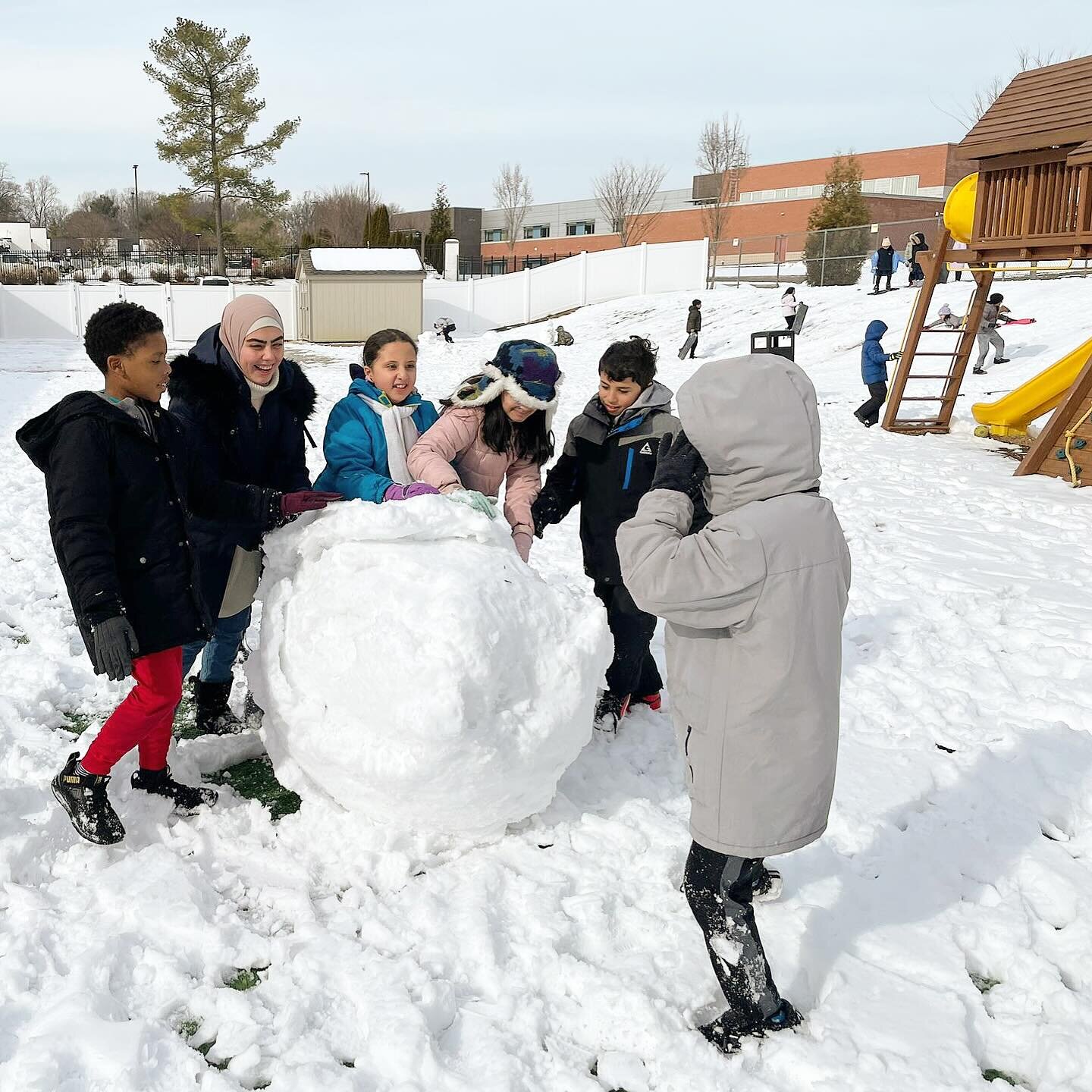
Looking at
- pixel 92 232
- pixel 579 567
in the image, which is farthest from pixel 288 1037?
pixel 92 232

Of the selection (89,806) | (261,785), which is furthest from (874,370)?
(89,806)

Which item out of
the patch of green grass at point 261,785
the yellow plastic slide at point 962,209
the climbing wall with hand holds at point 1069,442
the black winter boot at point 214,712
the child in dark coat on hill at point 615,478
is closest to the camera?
the patch of green grass at point 261,785

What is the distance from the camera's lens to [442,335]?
28.5m

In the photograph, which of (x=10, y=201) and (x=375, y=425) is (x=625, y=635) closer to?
(x=375, y=425)

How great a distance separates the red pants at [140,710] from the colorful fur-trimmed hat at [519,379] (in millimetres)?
1411

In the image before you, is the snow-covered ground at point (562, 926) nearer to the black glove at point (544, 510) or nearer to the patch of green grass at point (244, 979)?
the patch of green grass at point (244, 979)

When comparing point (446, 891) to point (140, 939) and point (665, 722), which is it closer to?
point (140, 939)

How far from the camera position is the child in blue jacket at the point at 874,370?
12906mm

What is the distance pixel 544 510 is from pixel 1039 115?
8.85 meters

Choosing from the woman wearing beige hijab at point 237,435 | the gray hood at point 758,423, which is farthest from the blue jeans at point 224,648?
the gray hood at point 758,423

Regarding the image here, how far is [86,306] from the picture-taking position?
107 ft

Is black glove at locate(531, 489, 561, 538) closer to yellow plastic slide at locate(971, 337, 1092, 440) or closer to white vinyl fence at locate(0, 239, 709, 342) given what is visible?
yellow plastic slide at locate(971, 337, 1092, 440)

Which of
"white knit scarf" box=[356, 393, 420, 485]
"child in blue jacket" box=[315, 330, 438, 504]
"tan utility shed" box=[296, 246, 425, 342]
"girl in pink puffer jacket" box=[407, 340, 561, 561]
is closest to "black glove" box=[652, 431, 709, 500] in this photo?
"girl in pink puffer jacket" box=[407, 340, 561, 561]

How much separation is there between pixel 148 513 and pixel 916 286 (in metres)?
25.1
